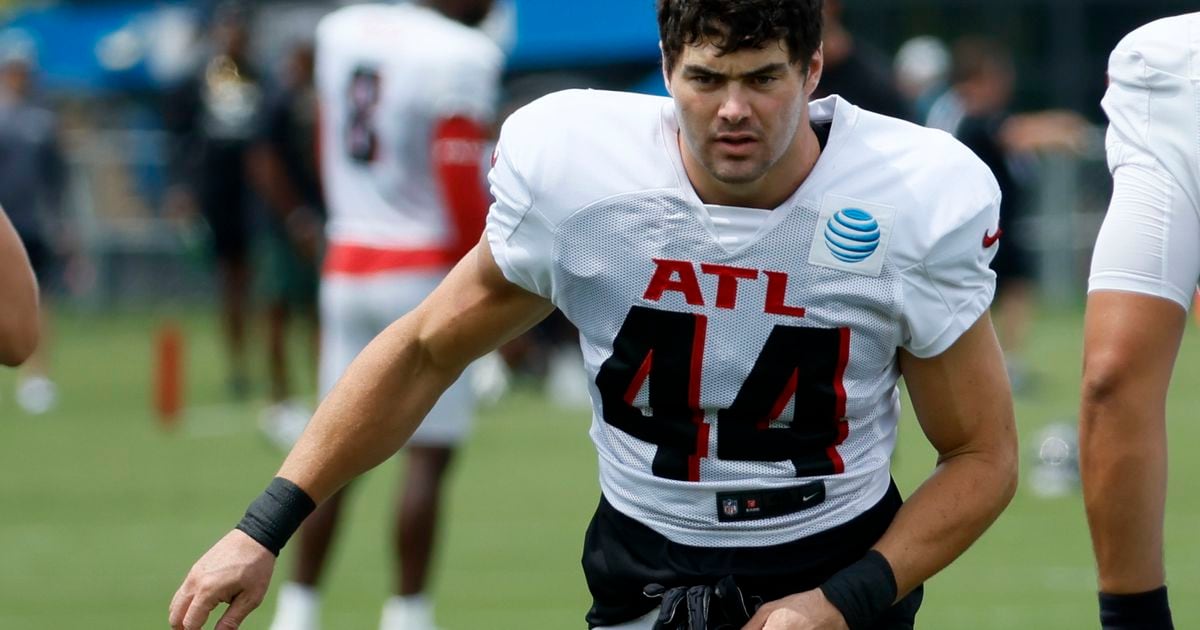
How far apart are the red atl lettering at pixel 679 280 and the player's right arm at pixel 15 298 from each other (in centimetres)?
103

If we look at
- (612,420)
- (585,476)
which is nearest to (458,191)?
(612,420)

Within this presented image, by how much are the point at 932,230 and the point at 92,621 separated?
15.6 feet

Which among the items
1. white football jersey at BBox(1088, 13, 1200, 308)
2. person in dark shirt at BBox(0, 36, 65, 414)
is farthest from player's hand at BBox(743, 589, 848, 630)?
person in dark shirt at BBox(0, 36, 65, 414)

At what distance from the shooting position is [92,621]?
7.46m

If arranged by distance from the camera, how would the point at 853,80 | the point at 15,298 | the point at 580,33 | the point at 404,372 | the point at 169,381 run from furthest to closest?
the point at 580,33, the point at 169,381, the point at 853,80, the point at 404,372, the point at 15,298

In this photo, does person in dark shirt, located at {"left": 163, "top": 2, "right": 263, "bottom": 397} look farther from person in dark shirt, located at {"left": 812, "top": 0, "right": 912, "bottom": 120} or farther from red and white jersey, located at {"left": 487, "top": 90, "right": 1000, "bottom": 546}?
red and white jersey, located at {"left": 487, "top": 90, "right": 1000, "bottom": 546}

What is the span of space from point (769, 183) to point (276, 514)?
1.07m

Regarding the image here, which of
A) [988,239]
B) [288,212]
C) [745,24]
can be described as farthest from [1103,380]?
[288,212]

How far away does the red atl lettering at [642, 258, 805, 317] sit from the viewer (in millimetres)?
3586

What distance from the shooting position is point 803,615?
353 cm

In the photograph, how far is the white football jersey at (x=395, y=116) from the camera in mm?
7344

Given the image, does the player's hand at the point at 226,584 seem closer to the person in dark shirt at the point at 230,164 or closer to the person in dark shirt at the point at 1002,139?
the person in dark shirt at the point at 230,164

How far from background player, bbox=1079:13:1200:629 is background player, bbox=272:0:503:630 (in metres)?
3.46

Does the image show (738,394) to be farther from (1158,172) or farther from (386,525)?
(386,525)
